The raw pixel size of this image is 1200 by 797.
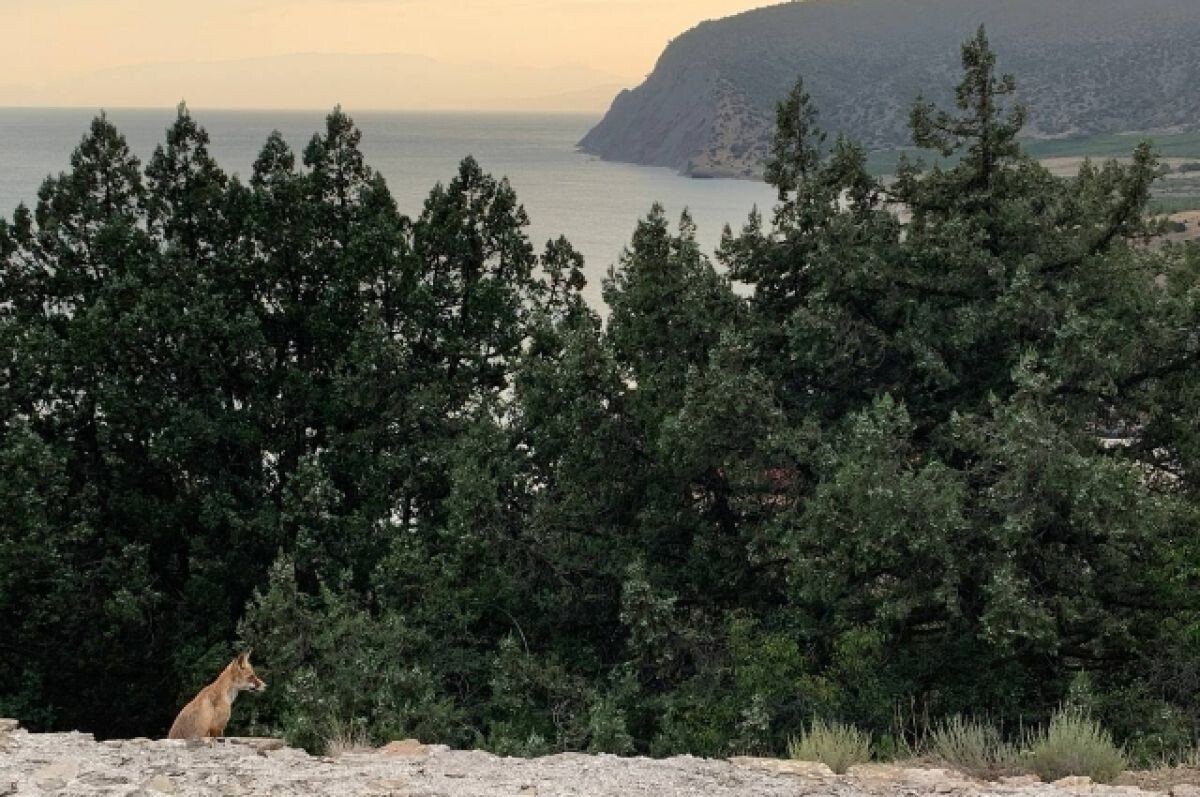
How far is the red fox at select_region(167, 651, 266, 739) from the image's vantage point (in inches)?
343

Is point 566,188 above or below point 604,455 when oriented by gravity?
above

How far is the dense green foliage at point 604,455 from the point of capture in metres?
13.3

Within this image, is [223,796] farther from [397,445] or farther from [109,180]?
[109,180]

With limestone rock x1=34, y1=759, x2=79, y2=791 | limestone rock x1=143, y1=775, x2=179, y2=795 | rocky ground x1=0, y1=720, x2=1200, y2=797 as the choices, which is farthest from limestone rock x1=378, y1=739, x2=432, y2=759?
limestone rock x1=34, y1=759, x2=79, y2=791

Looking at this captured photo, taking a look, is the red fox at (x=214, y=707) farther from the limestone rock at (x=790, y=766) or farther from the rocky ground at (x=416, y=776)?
the limestone rock at (x=790, y=766)

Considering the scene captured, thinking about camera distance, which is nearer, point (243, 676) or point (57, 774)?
point (57, 774)

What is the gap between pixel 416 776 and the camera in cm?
776

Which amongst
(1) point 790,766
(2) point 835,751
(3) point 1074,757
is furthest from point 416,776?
(3) point 1074,757

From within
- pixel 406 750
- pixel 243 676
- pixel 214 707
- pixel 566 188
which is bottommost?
pixel 406 750

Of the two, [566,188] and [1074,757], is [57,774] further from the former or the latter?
[566,188]

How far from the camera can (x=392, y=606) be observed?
54.2 feet

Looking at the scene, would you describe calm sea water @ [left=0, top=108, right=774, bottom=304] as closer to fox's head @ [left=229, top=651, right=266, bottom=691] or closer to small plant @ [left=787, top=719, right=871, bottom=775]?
fox's head @ [left=229, top=651, right=266, bottom=691]

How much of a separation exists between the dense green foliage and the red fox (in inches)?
66.4

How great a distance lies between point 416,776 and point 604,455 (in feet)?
29.9
